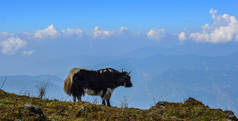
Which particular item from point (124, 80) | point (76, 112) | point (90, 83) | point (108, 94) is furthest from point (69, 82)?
point (76, 112)

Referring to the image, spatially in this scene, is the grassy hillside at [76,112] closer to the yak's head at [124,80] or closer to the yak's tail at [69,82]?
the yak's head at [124,80]

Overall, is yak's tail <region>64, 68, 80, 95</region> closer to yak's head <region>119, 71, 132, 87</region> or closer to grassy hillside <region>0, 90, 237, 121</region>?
yak's head <region>119, 71, 132, 87</region>

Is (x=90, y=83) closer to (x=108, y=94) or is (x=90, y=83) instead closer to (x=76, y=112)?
(x=108, y=94)

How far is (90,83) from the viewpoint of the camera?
2044 cm

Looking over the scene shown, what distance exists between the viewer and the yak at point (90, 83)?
65.3 feet

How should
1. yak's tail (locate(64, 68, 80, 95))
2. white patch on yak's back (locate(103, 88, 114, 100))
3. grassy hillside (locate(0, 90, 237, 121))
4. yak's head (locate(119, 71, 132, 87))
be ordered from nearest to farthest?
grassy hillside (locate(0, 90, 237, 121)) → yak's tail (locate(64, 68, 80, 95)) → white patch on yak's back (locate(103, 88, 114, 100)) → yak's head (locate(119, 71, 132, 87))

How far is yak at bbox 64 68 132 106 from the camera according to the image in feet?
65.3

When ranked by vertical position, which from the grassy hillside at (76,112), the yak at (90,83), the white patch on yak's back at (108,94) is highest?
the yak at (90,83)

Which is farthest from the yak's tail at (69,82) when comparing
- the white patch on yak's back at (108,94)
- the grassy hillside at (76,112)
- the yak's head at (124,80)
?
the grassy hillside at (76,112)

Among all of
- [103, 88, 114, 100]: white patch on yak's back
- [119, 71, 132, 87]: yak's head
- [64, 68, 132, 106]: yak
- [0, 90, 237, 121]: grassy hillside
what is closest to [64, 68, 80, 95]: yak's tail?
[64, 68, 132, 106]: yak

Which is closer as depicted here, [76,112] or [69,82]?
[76,112]

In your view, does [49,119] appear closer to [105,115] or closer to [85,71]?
[105,115]

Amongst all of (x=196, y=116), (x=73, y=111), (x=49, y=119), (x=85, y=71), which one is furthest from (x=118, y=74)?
(x=49, y=119)

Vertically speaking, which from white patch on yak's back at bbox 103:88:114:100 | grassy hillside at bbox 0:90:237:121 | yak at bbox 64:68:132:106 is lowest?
grassy hillside at bbox 0:90:237:121
